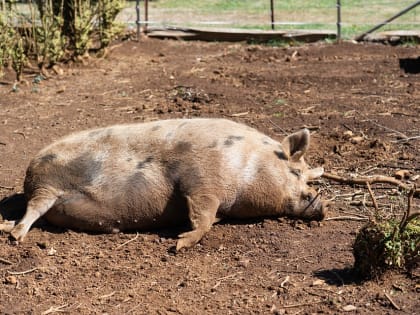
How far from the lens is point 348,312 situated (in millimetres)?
4387

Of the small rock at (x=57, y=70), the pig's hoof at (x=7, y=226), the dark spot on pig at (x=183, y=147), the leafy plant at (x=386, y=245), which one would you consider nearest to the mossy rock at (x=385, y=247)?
the leafy plant at (x=386, y=245)

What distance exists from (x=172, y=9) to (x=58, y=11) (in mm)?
7669

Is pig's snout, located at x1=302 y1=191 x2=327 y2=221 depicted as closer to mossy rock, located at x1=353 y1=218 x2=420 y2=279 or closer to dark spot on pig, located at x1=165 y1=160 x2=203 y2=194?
dark spot on pig, located at x1=165 y1=160 x2=203 y2=194

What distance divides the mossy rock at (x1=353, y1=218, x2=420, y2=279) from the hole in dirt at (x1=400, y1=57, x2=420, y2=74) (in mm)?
6308

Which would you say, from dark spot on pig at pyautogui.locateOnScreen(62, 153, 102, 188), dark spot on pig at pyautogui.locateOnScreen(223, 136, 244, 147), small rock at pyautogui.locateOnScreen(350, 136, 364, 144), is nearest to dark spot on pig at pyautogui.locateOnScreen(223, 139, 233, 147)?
dark spot on pig at pyautogui.locateOnScreen(223, 136, 244, 147)

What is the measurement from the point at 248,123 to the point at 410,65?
11.9 feet

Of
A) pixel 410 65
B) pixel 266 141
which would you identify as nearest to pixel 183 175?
pixel 266 141

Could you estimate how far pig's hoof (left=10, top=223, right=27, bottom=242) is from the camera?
5.61m

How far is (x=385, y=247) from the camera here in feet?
14.9

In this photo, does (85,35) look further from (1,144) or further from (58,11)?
(1,144)

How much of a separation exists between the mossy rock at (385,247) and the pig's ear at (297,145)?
1.30 metres

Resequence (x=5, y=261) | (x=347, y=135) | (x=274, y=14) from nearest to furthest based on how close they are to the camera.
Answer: (x=5, y=261)
(x=347, y=135)
(x=274, y=14)

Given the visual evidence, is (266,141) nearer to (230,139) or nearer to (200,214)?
(230,139)

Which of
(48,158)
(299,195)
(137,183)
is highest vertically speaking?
(48,158)
